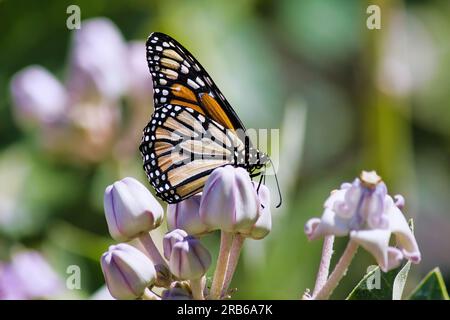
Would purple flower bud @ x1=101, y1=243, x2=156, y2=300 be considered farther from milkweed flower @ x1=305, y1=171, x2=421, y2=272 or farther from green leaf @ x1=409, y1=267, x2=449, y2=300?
green leaf @ x1=409, y1=267, x2=449, y2=300

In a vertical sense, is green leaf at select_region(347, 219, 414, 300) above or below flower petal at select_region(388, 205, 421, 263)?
below

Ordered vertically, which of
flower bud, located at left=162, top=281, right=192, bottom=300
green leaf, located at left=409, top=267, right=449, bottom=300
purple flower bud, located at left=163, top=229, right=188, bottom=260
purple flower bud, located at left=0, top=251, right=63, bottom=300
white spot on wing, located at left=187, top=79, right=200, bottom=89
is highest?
white spot on wing, located at left=187, top=79, right=200, bottom=89

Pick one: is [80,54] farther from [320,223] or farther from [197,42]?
[320,223]

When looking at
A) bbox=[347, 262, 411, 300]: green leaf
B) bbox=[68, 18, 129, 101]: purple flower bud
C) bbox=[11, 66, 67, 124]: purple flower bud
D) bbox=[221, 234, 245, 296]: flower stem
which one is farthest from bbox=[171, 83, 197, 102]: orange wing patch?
bbox=[11, 66, 67, 124]: purple flower bud

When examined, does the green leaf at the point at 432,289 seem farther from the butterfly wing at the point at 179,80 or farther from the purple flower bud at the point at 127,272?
the butterfly wing at the point at 179,80

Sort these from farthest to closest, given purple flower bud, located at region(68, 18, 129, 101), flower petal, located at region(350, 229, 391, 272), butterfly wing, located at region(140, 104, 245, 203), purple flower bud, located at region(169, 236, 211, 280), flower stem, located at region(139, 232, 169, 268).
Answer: purple flower bud, located at region(68, 18, 129, 101) < butterfly wing, located at region(140, 104, 245, 203) < flower stem, located at region(139, 232, 169, 268) < purple flower bud, located at region(169, 236, 211, 280) < flower petal, located at region(350, 229, 391, 272)

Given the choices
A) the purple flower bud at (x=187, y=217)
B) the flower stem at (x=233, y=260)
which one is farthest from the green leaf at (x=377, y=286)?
the purple flower bud at (x=187, y=217)

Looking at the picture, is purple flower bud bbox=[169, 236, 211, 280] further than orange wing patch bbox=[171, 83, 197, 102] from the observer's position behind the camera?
No
